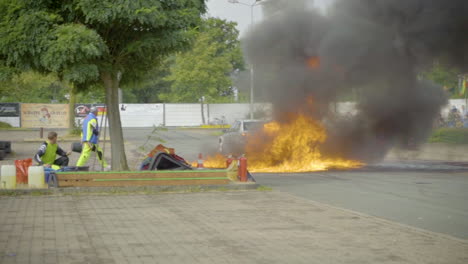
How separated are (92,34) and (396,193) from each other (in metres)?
7.03

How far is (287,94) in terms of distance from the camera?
17.2 meters

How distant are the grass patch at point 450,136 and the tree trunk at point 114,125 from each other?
19.5m

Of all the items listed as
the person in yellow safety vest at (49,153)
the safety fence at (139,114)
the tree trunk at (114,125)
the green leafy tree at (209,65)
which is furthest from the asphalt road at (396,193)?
the green leafy tree at (209,65)

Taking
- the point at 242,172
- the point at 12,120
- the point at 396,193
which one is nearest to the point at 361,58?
the point at 396,193

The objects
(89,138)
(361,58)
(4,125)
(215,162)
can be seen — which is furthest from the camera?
(4,125)

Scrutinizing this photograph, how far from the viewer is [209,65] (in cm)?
4922

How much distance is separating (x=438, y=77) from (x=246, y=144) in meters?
17.4

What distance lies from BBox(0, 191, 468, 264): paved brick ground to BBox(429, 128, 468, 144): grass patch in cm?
2036

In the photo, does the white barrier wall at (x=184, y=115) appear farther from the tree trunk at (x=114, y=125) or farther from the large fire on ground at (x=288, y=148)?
the tree trunk at (x=114, y=125)

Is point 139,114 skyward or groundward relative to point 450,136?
skyward

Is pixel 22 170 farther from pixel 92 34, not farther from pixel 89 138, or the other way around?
pixel 92 34

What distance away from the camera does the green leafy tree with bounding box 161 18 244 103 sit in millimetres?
49438

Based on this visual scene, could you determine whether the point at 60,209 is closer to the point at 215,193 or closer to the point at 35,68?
the point at 215,193

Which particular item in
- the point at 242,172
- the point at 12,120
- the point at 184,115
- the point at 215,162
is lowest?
the point at 215,162
